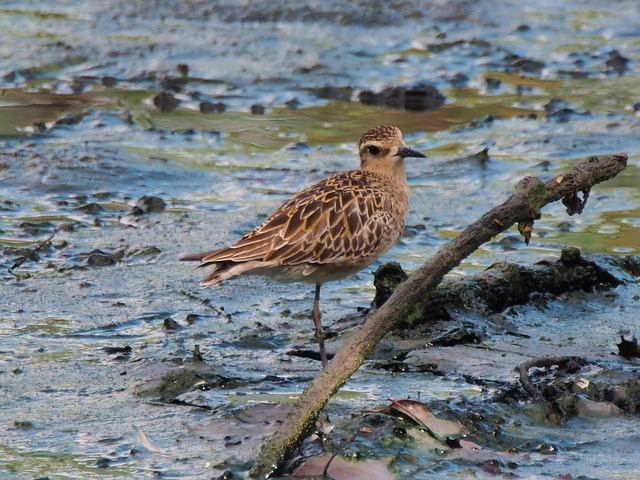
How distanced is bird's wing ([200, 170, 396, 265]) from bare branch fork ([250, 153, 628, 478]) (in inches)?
66.4

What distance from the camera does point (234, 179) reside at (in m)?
11.2

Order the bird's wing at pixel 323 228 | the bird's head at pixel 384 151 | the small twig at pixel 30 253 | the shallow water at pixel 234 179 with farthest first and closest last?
1. the small twig at pixel 30 253
2. the bird's head at pixel 384 151
3. the bird's wing at pixel 323 228
4. the shallow water at pixel 234 179

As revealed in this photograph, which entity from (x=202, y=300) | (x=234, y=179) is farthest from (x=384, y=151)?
(x=234, y=179)

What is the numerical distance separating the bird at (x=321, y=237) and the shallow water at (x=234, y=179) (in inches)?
21.2

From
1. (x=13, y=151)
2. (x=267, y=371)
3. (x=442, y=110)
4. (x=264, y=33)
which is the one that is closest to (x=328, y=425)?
(x=267, y=371)

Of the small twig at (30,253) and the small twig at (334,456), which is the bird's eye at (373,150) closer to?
the small twig at (30,253)

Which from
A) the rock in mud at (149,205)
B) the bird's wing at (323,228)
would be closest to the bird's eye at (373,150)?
the bird's wing at (323,228)

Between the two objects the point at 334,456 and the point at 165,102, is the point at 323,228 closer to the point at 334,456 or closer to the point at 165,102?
the point at 334,456

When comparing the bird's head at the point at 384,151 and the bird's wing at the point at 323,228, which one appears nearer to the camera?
the bird's wing at the point at 323,228

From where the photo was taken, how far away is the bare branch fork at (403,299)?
5133mm

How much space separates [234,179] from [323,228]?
13.3 ft

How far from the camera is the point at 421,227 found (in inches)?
387

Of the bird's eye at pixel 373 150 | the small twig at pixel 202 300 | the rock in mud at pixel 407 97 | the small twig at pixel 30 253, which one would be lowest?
the small twig at pixel 202 300

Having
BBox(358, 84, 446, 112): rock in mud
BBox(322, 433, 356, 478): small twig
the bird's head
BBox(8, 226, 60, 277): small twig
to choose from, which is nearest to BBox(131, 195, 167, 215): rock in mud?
BBox(8, 226, 60, 277): small twig
